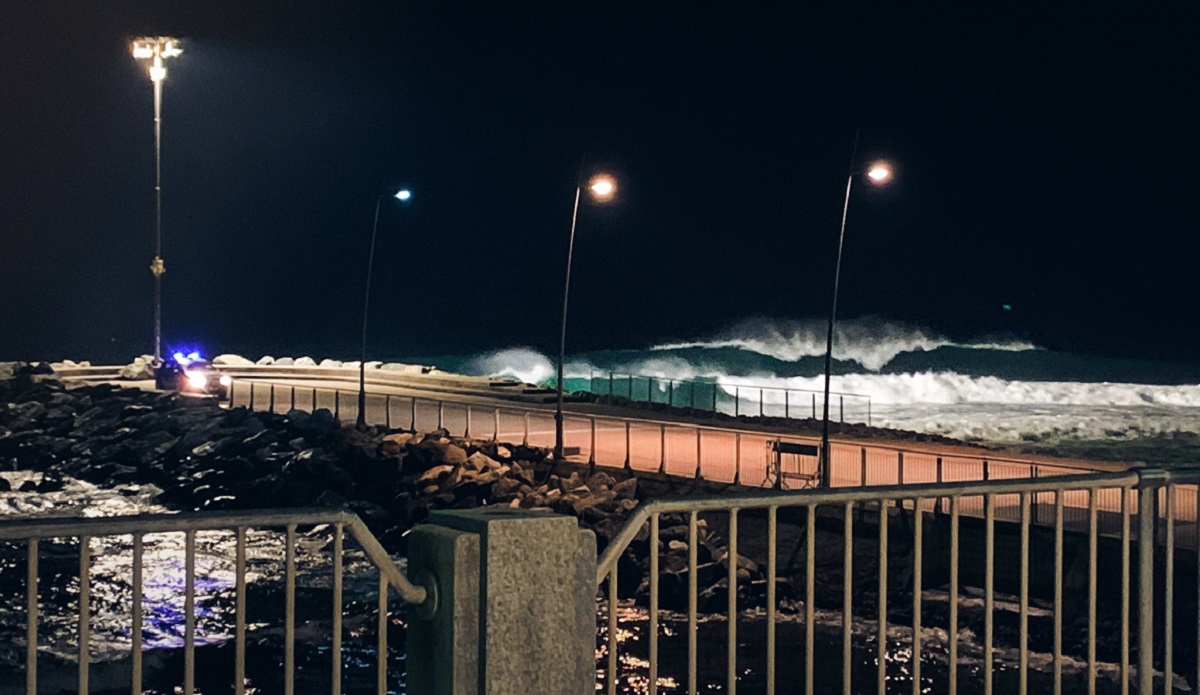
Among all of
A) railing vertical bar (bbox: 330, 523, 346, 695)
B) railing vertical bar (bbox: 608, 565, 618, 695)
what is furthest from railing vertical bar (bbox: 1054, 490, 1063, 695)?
railing vertical bar (bbox: 330, 523, 346, 695)

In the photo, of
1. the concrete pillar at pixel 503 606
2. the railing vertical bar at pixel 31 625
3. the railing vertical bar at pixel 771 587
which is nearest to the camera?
the railing vertical bar at pixel 31 625

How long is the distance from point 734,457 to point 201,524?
2462 cm

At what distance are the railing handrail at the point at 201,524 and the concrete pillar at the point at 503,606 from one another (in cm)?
14

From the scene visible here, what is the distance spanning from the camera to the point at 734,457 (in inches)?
1110

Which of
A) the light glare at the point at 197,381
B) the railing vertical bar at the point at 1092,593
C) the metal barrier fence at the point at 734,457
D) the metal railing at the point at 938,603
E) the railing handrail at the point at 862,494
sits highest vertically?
the railing handrail at the point at 862,494

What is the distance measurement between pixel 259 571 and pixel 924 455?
37.5 ft

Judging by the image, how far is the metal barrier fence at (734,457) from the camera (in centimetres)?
2297

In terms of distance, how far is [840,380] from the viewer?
10238 cm

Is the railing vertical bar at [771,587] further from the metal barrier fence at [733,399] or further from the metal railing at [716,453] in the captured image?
the metal barrier fence at [733,399]

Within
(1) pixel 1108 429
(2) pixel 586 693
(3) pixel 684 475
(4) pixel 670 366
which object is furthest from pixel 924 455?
(4) pixel 670 366

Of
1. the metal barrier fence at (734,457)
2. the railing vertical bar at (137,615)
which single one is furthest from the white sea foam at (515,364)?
the railing vertical bar at (137,615)

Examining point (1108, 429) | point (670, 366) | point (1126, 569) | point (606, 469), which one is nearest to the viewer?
point (1126, 569)

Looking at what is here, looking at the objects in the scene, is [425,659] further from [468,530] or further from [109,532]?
[109,532]

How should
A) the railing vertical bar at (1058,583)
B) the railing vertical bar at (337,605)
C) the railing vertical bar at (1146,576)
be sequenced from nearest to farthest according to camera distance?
the railing vertical bar at (337,605) < the railing vertical bar at (1058,583) < the railing vertical bar at (1146,576)
